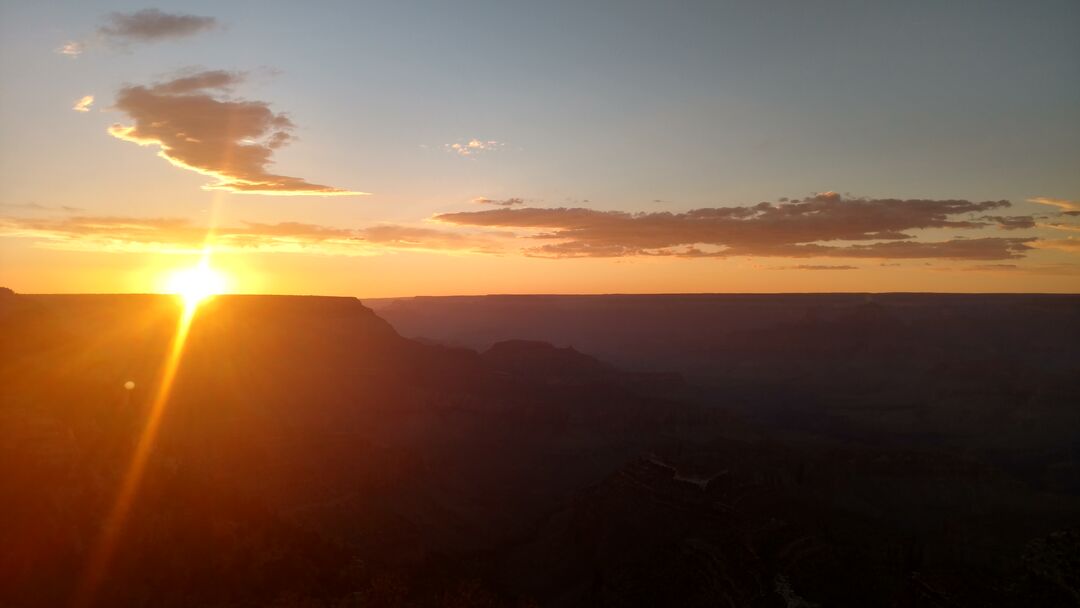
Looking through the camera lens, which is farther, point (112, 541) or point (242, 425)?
point (242, 425)

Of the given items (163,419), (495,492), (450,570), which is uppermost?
(163,419)

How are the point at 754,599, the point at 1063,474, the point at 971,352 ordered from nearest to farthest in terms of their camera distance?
the point at 754,599
the point at 1063,474
the point at 971,352

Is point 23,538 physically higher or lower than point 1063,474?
higher

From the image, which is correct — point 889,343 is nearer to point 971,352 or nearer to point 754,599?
point 971,352

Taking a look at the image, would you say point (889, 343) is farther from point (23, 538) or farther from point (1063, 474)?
point (23, 538)

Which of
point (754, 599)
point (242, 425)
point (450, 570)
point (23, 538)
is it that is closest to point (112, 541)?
point (23, 538)

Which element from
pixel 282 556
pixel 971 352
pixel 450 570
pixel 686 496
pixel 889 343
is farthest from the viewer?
pixel 889 343

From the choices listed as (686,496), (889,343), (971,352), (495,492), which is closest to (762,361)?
(889,343)
